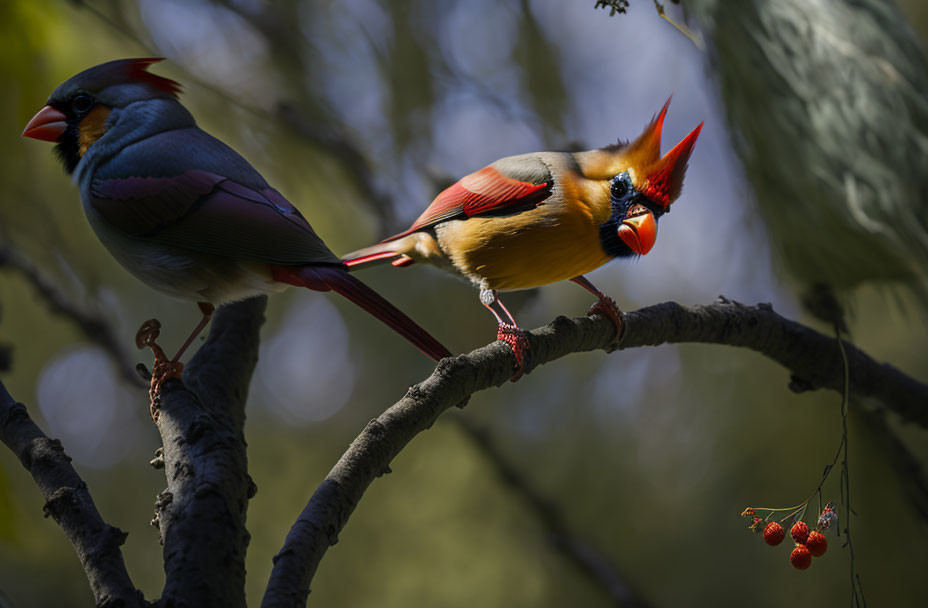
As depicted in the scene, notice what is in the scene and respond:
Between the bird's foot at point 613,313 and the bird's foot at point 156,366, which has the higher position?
the bird's foot at point 156,366

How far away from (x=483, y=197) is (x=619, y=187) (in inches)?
6.5

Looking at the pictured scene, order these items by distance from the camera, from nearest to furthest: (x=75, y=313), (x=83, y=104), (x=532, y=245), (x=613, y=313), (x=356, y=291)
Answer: (x=356, y=291) < (x=83, y=104) < (x=532, y=245) < (x=613, y=313) < (x=75, y=313)

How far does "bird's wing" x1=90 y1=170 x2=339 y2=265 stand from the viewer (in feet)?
2.39

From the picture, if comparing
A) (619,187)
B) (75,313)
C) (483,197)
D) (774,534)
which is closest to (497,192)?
(483,197)

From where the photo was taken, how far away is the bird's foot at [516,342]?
88cm

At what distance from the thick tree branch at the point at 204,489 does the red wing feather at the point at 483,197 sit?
33 centimetres

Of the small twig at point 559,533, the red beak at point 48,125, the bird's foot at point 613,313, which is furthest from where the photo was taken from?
the small twig at point 559,533

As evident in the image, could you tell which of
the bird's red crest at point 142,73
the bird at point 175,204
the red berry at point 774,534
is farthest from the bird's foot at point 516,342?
the bird's red crest at point 142,73

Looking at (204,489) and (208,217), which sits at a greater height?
(208,217)

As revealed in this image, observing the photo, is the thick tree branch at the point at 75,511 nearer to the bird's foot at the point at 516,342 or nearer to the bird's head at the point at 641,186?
the bird's foot at the point at 516,342

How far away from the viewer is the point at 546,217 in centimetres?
90

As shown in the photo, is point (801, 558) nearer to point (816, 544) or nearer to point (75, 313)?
point (816, 544)

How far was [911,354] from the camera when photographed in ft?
5.22

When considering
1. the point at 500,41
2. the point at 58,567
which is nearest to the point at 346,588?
the point at 58,567
